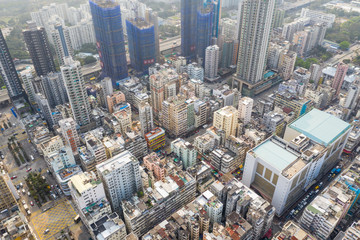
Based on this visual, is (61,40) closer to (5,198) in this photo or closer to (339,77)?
(5,198)

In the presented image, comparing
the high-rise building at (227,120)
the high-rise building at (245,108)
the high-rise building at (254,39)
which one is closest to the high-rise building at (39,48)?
the high-rise building at (227,120)

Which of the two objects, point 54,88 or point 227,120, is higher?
point 54,88

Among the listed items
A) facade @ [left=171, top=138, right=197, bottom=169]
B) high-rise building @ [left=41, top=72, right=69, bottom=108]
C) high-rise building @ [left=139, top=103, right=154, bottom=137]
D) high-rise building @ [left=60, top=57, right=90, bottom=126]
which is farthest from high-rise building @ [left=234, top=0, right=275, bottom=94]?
high-rise building @ [left=41, top=72, right=69, bottom=108]

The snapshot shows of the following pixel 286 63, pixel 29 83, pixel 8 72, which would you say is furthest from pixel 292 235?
pixel 8 72

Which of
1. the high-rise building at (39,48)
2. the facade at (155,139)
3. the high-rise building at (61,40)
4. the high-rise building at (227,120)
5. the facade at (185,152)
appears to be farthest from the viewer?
the high-rise building at (61,40)

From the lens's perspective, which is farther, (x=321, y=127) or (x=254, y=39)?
(x=254, y=39)

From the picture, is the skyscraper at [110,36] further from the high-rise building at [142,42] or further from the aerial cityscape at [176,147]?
the high-rise building at [142,42]

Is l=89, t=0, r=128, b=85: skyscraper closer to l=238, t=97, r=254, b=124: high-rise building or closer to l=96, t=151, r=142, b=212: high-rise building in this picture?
l=238, t=97, r=254, b=124: high-rise building

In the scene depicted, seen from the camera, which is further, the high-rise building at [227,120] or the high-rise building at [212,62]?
the high-rise building at [212,62]
